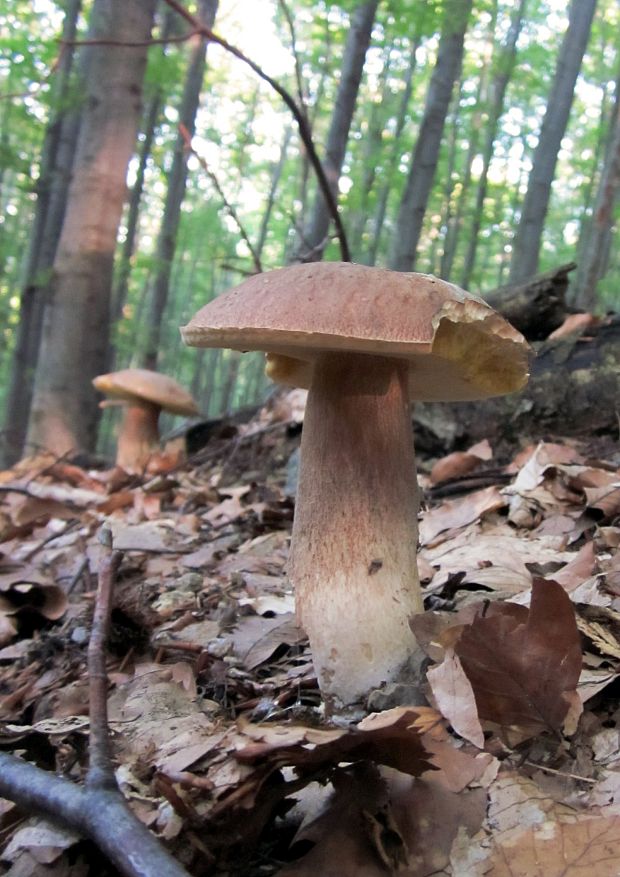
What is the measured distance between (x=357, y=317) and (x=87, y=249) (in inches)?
210

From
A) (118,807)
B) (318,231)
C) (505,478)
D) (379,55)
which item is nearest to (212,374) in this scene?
(379,55)

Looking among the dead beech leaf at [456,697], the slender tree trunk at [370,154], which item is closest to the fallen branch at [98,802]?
the dead beech leaf at [456,697]

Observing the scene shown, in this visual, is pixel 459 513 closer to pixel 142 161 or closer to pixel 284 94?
pixel 284 94

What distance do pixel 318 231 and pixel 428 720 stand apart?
5.99 meters

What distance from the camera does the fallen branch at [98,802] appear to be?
0.88 metres

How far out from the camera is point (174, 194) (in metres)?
12.5

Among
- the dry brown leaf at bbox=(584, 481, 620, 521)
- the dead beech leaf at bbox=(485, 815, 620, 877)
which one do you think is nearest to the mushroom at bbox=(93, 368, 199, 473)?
the dry brown leaf at bbox=(584, 481, 620, 521)

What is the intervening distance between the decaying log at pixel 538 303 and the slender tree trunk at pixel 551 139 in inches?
310

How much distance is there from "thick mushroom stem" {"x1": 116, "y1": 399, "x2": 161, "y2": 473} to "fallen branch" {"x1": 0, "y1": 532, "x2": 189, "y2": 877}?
507 cm

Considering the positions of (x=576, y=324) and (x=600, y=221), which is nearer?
(x=576, y=324)

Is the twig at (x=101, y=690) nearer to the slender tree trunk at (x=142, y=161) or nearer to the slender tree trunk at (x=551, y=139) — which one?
the slender tree trunk at (x=551, y=139)

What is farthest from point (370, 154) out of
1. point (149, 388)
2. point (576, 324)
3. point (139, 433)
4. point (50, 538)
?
point (50, 538)

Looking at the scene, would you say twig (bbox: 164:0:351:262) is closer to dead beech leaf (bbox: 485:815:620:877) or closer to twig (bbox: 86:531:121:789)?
twig (bbox: 86:531:121:789)

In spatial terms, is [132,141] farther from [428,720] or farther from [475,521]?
[428,720]
